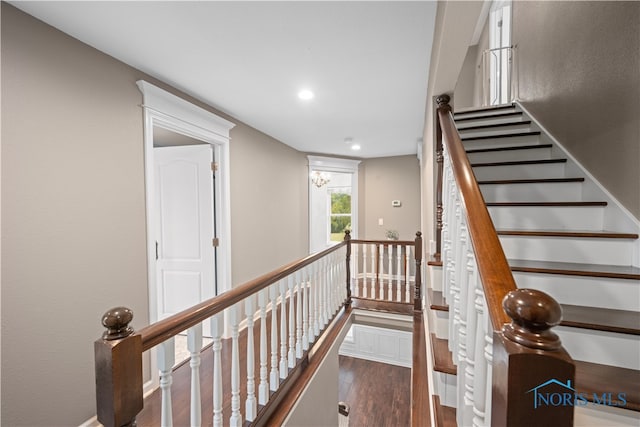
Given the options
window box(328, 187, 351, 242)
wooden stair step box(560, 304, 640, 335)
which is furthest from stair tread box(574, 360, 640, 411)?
window box(328, 187, 351, 242)

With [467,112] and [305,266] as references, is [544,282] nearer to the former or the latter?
[305,266]

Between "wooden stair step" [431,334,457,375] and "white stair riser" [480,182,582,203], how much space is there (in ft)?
3.88

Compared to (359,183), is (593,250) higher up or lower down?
lower down

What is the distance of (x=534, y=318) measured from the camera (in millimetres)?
403

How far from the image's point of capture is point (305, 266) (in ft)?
7.48

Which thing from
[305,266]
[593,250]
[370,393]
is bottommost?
[370,393]

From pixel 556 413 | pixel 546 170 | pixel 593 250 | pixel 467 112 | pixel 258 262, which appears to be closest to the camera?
pixel 556 413

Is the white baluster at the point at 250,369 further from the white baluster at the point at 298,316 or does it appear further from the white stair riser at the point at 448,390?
the white stair riser at the point at 448,390

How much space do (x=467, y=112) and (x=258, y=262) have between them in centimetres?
325

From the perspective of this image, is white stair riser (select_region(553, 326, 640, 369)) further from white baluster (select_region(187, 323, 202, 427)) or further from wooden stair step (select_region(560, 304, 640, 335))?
white baluster (select_region(187, 323, 202, 427))

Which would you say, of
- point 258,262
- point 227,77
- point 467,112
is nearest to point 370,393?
point 258,262

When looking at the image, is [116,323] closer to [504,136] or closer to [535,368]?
[535,368]

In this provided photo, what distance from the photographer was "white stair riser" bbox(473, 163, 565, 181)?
6.61 feet

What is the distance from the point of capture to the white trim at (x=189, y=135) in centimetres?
212
